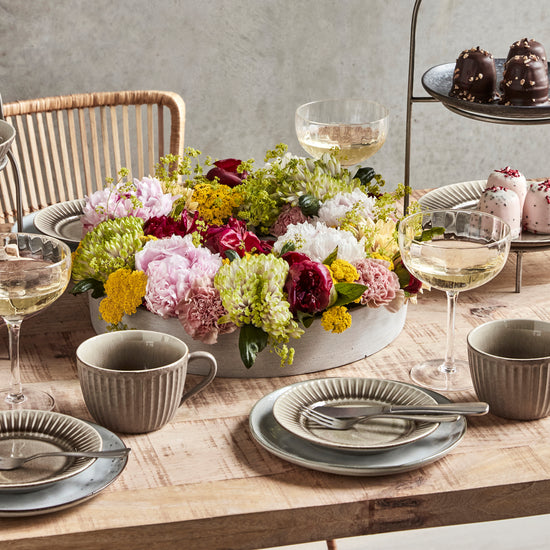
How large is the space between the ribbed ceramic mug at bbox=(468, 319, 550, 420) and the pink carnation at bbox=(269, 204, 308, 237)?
1.38 feet

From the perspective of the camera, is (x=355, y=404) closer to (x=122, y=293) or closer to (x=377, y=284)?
(x=377, y=284)

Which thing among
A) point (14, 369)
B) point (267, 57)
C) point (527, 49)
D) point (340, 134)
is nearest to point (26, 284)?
point (14, 369)

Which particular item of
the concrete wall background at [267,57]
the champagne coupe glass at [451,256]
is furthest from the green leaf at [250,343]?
the concrete wall background at [267,57]

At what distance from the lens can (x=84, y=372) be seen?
1.08 m

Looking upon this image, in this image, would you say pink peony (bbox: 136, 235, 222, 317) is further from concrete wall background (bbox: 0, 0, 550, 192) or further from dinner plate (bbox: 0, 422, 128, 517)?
concrete wall background (bbox: 0, 0, 550, 192)

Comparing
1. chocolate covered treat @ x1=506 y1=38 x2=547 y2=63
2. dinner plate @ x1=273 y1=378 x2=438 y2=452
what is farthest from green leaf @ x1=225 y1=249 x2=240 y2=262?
chocolate covered treat @ x1=506 y1=38 x2=547 y2=63

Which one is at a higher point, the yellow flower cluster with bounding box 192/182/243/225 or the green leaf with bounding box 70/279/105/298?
the yellow flower cluster with bounding box 192/182/243/225

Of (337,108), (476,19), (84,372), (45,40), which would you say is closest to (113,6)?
(45,40)

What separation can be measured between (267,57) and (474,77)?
198 cm

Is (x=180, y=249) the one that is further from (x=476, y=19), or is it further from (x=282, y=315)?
(x=476, y=19)

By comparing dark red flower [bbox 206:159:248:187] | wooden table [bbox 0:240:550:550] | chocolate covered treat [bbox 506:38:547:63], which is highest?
chocolate covered treat [bbox 506:38:547:63]

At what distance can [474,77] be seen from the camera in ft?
5.17

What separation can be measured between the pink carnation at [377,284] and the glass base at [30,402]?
1.46 ft

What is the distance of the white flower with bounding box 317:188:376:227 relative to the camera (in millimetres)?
1434
